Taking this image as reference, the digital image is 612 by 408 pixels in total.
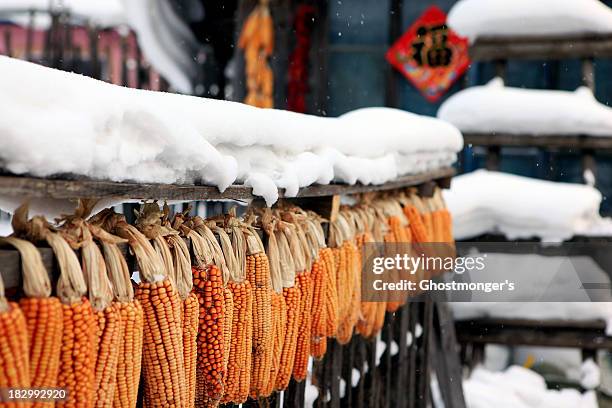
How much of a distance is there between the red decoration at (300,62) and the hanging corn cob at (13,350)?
891 centimetres

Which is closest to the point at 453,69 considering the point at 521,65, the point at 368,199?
the point at 521,65

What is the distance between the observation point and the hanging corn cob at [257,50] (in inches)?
366

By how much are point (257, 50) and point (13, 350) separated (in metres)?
8.22

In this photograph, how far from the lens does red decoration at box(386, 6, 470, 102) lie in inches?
429

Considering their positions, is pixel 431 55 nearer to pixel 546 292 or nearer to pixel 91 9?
pixel 91 9

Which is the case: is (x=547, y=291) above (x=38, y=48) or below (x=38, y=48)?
below

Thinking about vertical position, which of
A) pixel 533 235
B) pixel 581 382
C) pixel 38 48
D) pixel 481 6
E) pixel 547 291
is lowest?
pixel 581 382

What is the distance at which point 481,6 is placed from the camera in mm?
7547

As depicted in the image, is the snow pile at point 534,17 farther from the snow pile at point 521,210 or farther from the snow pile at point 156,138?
the snow pile at point 156,138

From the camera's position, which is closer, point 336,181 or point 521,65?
point 336,181

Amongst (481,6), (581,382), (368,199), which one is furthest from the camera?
(481,6)

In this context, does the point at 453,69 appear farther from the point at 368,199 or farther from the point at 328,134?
the point at 328,134

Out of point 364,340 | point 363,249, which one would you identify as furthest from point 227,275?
point 364,340

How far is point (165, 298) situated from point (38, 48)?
34.7 feet
